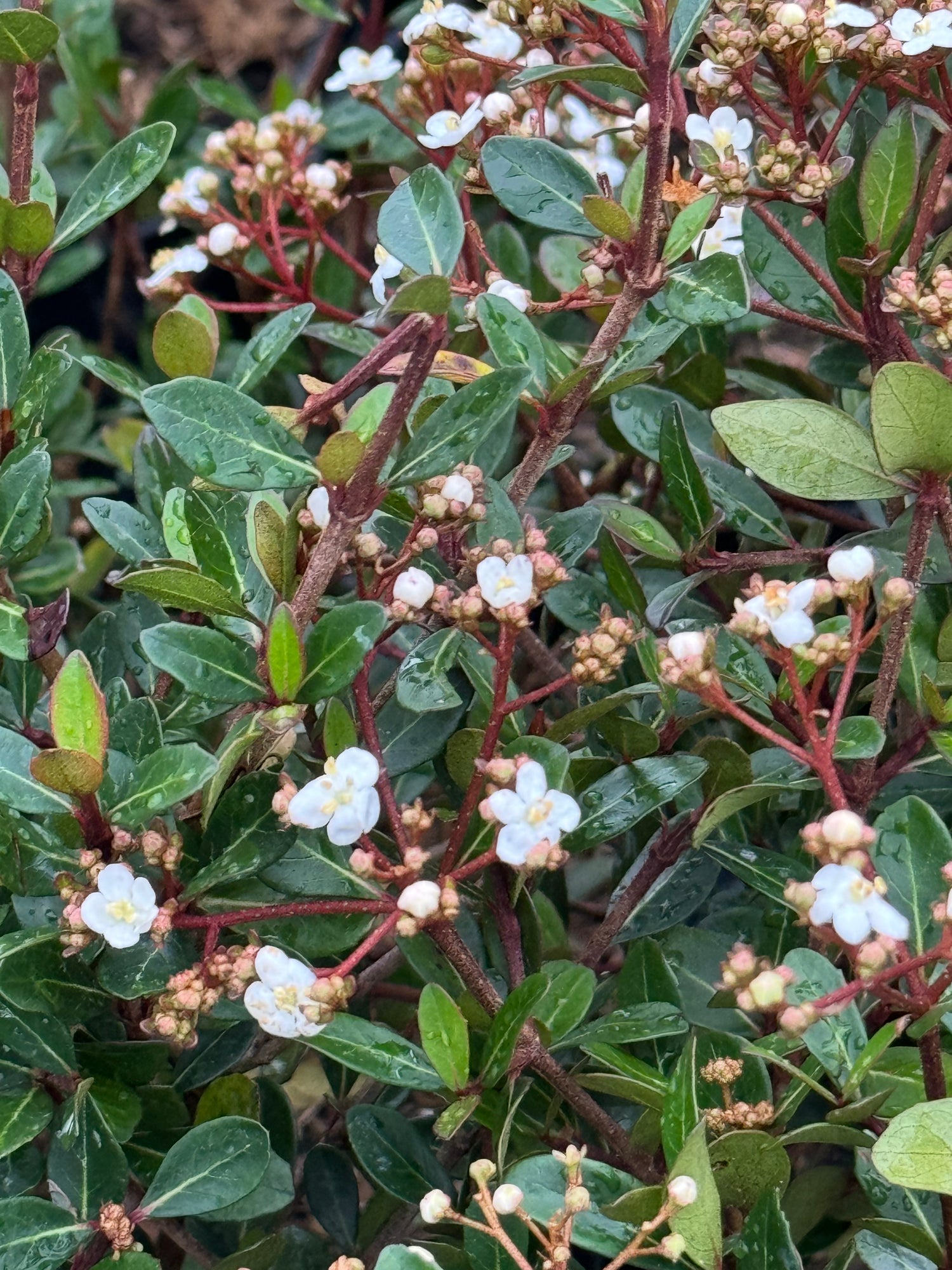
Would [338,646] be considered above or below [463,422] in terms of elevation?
below

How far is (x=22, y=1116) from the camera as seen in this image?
101 centimetres

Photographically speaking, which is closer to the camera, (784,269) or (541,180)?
(541,180)

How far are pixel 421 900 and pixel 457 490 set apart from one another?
11.8 inches

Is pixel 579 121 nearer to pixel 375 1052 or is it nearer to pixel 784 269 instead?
pixel 784 269

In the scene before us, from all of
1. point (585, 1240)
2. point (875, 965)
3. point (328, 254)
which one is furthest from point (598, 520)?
point (328, 254)

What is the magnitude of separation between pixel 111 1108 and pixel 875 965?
61 centimetres

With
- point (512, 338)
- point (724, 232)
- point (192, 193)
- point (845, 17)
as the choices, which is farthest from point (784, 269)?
point (192, 193)

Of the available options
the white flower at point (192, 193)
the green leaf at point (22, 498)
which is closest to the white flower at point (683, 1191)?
the green leaf at point (22, 498)

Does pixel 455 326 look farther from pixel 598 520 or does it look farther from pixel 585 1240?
pixel 585 1240

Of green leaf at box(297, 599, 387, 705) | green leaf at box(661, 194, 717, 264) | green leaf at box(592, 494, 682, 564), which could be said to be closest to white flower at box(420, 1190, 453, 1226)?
green leaf at box(297, 599, 387, 705)

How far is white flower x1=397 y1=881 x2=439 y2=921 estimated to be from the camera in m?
0.84

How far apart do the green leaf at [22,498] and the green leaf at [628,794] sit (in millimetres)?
498

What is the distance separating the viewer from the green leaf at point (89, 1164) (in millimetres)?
980

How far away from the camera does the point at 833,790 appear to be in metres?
0.86
